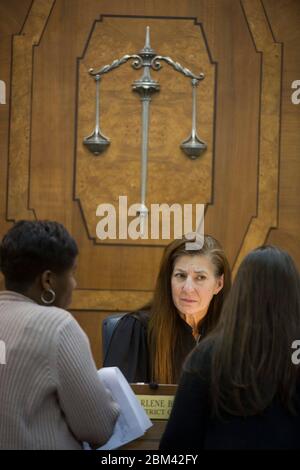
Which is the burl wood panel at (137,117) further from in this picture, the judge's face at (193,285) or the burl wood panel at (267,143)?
the judge's face at (193,285)

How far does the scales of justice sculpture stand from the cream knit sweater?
8.17 ft

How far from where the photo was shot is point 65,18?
15.2ft

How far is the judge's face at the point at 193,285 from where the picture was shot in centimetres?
323

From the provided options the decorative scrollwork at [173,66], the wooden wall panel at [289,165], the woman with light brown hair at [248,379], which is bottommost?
the woman with light brown hair at [248,379]

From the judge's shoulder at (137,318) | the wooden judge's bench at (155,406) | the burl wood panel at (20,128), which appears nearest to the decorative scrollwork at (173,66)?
the burl wood panel at (20,128)

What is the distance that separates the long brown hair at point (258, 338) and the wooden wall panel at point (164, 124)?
246 centimetres

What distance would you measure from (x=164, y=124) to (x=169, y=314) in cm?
160

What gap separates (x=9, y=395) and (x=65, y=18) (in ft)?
9.54

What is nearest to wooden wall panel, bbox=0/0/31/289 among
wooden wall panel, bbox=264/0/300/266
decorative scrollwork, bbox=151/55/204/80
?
decorative scrollwork, bbox=151/55/204/80

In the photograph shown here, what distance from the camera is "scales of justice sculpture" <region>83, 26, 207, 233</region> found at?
459cm

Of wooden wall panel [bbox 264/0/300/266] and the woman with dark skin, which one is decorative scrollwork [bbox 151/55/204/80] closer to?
wooden wall panel [bbox 264/0/300/266]

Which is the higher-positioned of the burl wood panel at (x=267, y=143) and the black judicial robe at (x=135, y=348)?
the burl wood panel at (x=267, y=143)

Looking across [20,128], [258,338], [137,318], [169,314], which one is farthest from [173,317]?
[20,128]

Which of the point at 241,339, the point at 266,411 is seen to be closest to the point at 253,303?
the point at 241,339
